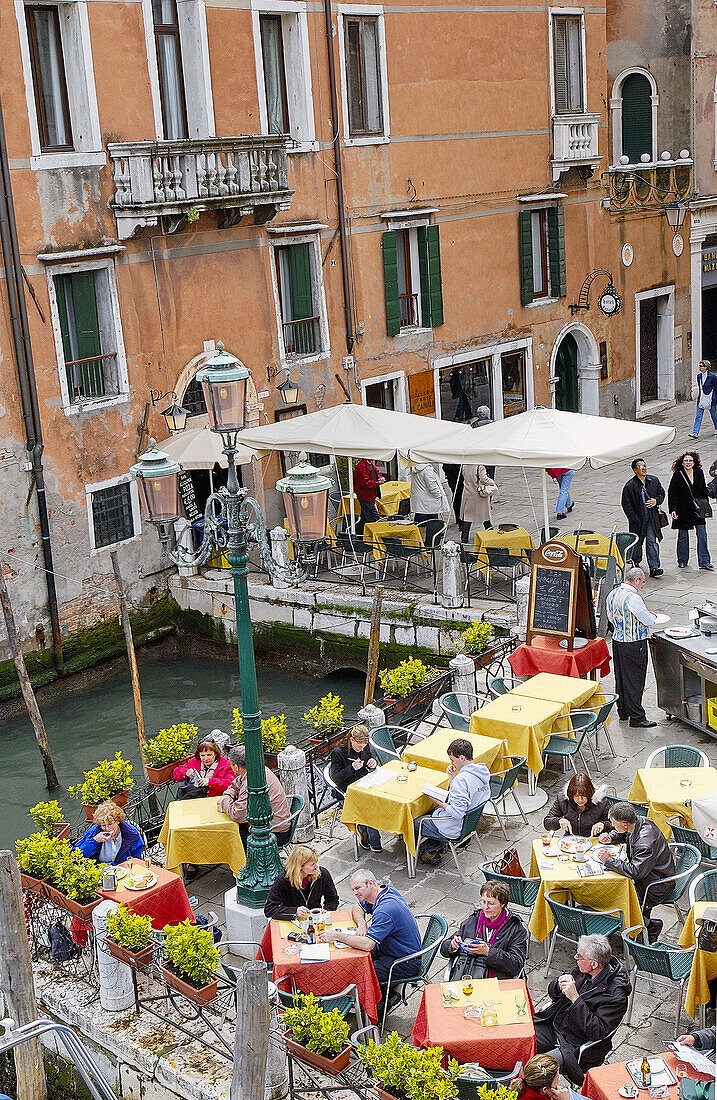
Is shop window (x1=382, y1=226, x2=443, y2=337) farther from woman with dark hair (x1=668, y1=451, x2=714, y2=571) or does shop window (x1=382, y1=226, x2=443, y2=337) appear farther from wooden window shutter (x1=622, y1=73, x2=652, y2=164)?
wooden window shutter (x1=622, y1=73, x2=652, y2=164)

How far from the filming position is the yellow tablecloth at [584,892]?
302 inches

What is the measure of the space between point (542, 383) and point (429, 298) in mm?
3807

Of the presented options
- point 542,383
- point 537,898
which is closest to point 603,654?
point 537,898

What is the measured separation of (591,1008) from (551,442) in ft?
23.4

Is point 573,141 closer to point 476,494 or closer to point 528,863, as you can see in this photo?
point 476,494

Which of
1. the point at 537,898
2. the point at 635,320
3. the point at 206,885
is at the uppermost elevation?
the point at 635,320

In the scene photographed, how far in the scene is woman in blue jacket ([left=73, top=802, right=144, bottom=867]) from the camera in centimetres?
880

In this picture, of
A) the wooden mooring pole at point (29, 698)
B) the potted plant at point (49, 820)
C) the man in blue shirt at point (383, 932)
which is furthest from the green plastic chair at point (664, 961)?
the wooden mooring pole at point (29, 698)

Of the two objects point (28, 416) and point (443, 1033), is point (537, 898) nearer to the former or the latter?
point (443, 1033)

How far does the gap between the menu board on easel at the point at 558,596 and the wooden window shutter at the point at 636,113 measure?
17.4 m

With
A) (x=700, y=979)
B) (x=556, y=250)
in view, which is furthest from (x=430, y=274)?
(x=700, y=979)

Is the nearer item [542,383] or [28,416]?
[28,416]

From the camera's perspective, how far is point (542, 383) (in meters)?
23.7

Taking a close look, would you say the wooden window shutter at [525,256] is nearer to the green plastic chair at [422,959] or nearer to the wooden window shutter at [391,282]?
the wooden window shutter at [391,282]
